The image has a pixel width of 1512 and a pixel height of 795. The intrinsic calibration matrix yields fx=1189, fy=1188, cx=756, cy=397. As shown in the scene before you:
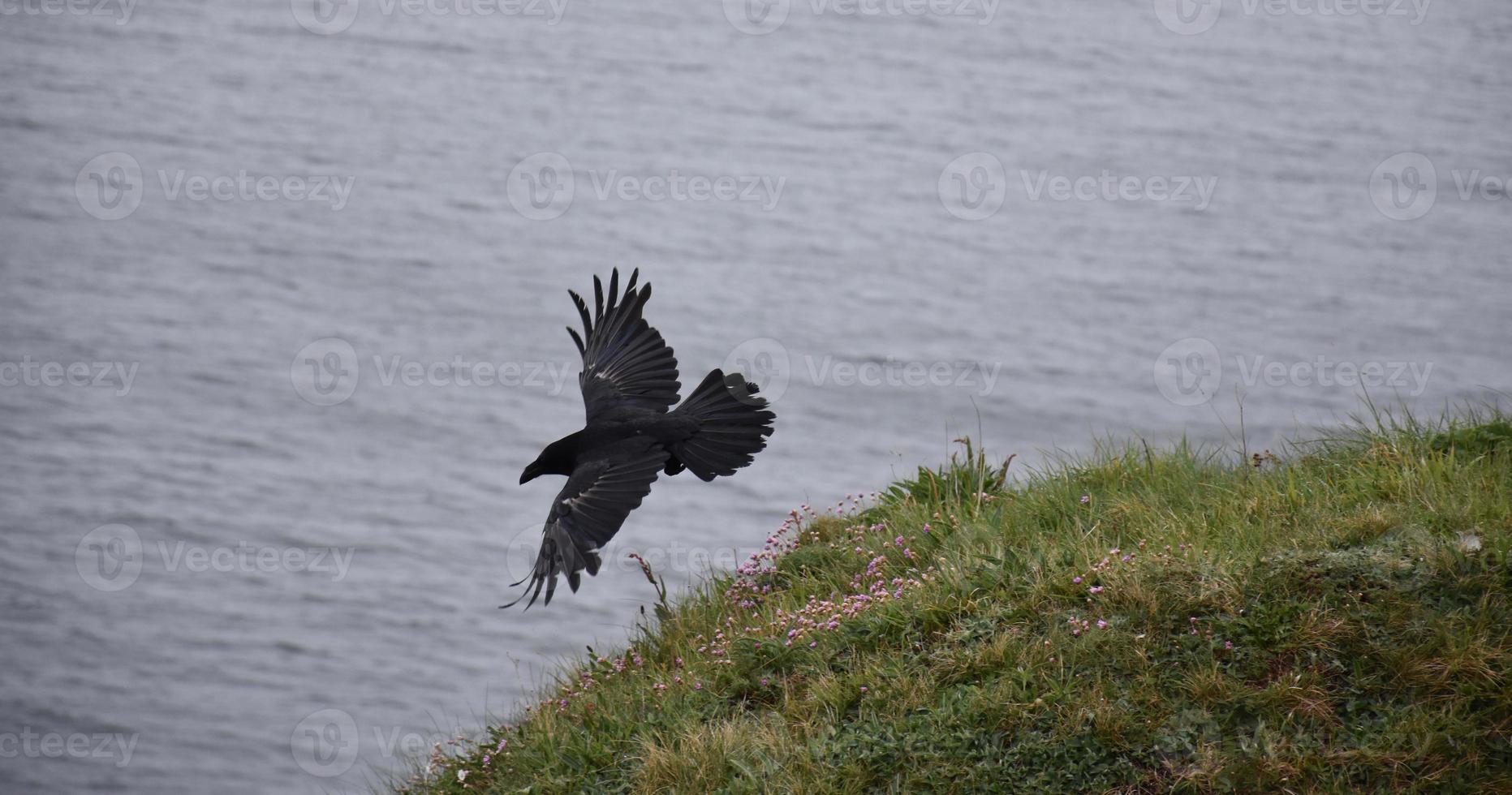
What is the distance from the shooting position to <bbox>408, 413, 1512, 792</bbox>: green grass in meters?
4.45

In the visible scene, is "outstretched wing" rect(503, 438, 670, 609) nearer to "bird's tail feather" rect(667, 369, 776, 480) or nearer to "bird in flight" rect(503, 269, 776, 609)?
"bird in flight" rect(503, 269, 776, 609)

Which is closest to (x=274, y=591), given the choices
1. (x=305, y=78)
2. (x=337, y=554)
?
(x=337, y=554)

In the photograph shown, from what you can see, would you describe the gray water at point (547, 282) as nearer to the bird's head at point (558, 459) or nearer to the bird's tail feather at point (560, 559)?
the bird's head at point (558, 459)

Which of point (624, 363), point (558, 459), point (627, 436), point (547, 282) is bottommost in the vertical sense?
point (558, 459)

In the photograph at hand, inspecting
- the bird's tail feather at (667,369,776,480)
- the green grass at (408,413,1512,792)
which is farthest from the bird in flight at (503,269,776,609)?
the green grass at (408,413,1512,792)

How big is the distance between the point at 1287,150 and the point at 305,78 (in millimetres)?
26103

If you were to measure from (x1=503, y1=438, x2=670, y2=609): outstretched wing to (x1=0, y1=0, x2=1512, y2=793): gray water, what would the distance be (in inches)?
224

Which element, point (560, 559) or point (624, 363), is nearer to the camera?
point (560, 559)

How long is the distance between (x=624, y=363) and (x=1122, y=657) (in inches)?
127

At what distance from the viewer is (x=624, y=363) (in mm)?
6770

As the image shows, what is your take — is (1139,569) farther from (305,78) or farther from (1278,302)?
(305,78)

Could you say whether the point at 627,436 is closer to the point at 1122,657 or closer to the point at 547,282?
the point at 1122,657

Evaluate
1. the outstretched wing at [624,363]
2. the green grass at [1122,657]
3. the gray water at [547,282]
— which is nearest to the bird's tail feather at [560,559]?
the green grass at [1122,657]

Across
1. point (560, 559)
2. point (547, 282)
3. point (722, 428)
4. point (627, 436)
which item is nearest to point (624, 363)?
point (627, 436)
